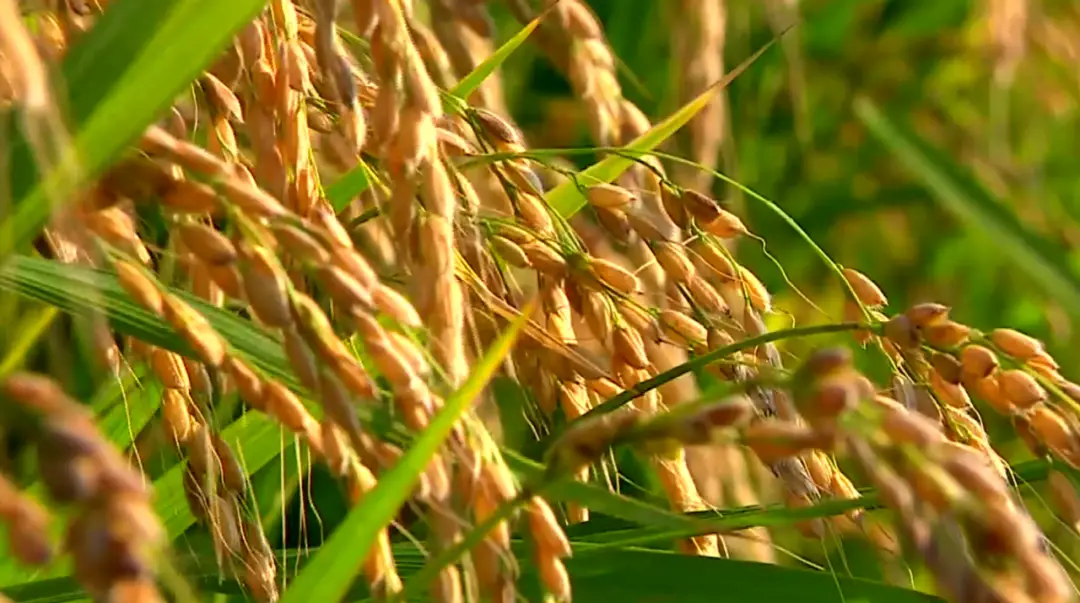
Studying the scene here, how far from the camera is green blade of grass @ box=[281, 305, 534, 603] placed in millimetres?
444

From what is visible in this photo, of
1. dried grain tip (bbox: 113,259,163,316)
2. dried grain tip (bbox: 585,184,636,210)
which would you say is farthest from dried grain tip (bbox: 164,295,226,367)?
dried grain tip (bbox: 585,184,636,210)

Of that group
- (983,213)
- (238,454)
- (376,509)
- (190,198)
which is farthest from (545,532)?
(983,213)

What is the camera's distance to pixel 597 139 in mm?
756

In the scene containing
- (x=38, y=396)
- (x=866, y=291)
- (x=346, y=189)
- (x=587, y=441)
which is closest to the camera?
(x=38, y=396)

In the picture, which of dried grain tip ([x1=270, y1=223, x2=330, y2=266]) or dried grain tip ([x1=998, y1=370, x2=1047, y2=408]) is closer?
dried grain tip ([x1=270, y1=223, x2=330, y2=266])

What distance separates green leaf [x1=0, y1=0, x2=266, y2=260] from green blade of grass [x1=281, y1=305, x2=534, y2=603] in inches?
5.1

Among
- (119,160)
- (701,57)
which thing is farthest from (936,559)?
(701,57)

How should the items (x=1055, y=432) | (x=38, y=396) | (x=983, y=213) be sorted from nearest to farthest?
(x=38, y=396) < (x=1055, y=432) < (x=983, y=213)

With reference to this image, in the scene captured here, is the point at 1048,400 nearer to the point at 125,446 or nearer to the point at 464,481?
the point at 464,481

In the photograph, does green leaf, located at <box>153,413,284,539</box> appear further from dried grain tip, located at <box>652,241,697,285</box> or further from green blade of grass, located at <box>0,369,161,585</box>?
dried grain tip, located at <box>652,241,697,285</box>

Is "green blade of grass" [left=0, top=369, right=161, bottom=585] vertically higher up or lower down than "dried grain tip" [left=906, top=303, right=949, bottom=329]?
higher up

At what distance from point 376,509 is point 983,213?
2.50ft

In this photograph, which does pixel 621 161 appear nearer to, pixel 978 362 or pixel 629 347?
pixel 629 347

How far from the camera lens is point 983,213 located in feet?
3.58
